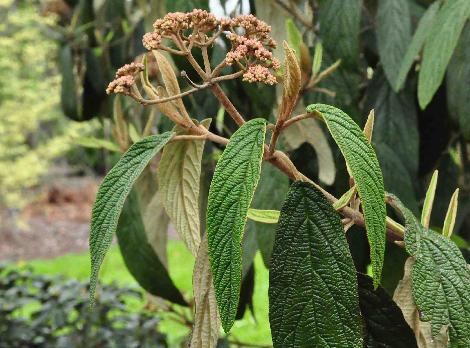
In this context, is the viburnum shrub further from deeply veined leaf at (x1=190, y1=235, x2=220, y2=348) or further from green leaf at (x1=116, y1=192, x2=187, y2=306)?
green leaf at (x1=116, y1=192, x2=187, y2=306)

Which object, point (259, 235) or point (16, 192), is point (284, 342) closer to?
point (259, 235)

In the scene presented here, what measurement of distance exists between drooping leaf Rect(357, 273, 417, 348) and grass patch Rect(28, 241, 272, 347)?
138 inches

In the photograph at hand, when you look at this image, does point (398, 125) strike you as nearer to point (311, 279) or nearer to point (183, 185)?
point (183, 185)

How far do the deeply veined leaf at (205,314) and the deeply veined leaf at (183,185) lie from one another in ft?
0.14

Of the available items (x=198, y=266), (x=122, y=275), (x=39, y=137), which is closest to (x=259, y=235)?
(x=198, y=266)

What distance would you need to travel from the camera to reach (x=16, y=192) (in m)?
9.81

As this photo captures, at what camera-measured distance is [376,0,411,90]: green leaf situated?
1.16 metres

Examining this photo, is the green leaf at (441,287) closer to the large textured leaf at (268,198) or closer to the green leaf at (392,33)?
the large textured leaf at (268,198)

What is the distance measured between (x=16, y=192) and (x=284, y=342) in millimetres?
9712

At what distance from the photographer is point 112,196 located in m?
0.57

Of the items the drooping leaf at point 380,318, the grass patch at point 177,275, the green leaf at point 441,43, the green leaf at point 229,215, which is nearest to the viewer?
the green leaf at point 229,215

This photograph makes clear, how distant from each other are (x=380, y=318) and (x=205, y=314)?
0.48ft

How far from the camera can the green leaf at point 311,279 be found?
526 millimetres

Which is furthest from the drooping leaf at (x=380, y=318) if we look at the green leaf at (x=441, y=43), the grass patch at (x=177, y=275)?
the grass patch at (x=177, y=275)
